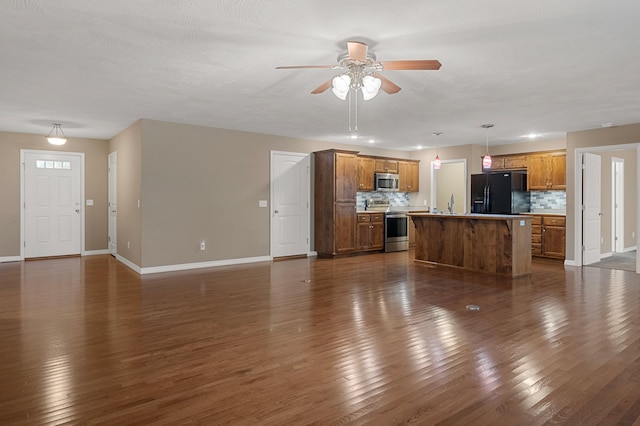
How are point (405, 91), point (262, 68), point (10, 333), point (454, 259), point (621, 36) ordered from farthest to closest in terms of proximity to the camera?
point (454, 259)
point (405, 91)
point (262, 68)
point (10, 333)
point (621, 36)

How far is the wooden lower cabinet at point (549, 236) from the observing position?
7.63 meters

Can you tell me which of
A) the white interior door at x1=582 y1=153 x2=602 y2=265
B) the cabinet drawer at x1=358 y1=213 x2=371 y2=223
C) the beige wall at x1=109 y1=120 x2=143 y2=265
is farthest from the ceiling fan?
the white interior door at x1=582 y1=153 x2=602 y2=265

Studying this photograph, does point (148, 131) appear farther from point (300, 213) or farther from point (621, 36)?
point (621, 36)

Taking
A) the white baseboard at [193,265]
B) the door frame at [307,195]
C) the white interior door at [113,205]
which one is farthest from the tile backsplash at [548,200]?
the white interior door at [113,205]

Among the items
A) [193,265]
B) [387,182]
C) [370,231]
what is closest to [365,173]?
[387,182]

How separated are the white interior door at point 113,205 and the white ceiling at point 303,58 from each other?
1803mm

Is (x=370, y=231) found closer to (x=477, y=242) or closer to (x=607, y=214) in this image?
(x=477, y=242)

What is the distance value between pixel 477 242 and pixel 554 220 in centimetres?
242

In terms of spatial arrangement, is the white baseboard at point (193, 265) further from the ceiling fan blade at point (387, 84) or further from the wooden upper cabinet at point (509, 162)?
the wooden upper cabinet at point (509, 162)

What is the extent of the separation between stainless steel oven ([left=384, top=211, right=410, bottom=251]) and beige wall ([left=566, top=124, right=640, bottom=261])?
10.7 feet

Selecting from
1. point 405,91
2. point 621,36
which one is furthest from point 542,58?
point 405,91

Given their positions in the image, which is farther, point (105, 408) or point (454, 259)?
point (454, 259)

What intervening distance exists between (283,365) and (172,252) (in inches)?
169

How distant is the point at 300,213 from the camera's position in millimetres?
8211
